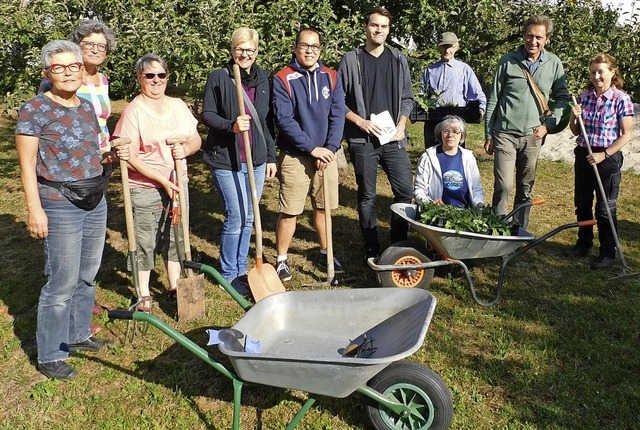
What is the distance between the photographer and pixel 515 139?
17.0ft

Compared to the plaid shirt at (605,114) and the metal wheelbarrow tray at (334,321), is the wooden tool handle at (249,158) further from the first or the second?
the plaid shirt at (605,114)

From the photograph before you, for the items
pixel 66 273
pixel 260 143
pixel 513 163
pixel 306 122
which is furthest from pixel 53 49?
pixel 513 163

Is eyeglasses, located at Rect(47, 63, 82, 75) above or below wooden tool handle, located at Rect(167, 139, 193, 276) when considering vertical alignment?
above

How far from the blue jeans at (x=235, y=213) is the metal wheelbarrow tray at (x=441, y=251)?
115 centimetres

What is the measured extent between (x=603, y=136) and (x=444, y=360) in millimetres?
2675

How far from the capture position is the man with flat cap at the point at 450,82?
5833 millimetres

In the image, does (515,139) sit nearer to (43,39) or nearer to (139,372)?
(139,372)

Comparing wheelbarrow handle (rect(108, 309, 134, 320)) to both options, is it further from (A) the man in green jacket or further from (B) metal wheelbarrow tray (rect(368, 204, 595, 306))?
(A) the man in green jacket

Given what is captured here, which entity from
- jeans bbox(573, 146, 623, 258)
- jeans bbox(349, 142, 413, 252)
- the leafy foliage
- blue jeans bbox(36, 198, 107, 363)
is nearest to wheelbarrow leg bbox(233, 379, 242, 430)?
blue jeans bbox(36, 198, 107, 363)

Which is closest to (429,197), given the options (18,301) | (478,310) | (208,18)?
(478,310)

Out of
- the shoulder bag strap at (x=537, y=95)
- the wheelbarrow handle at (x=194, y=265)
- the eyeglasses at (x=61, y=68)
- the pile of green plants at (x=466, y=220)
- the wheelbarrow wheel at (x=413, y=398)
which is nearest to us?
the wheelbarrow wheel at (x=413, y=398)

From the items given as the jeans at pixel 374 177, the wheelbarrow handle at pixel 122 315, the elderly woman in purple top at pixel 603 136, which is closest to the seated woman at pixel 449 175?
the jeans at pixel 374 177

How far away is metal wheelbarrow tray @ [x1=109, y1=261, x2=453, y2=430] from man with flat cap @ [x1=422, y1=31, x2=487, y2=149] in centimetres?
324

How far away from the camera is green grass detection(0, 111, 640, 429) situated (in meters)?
3.17
